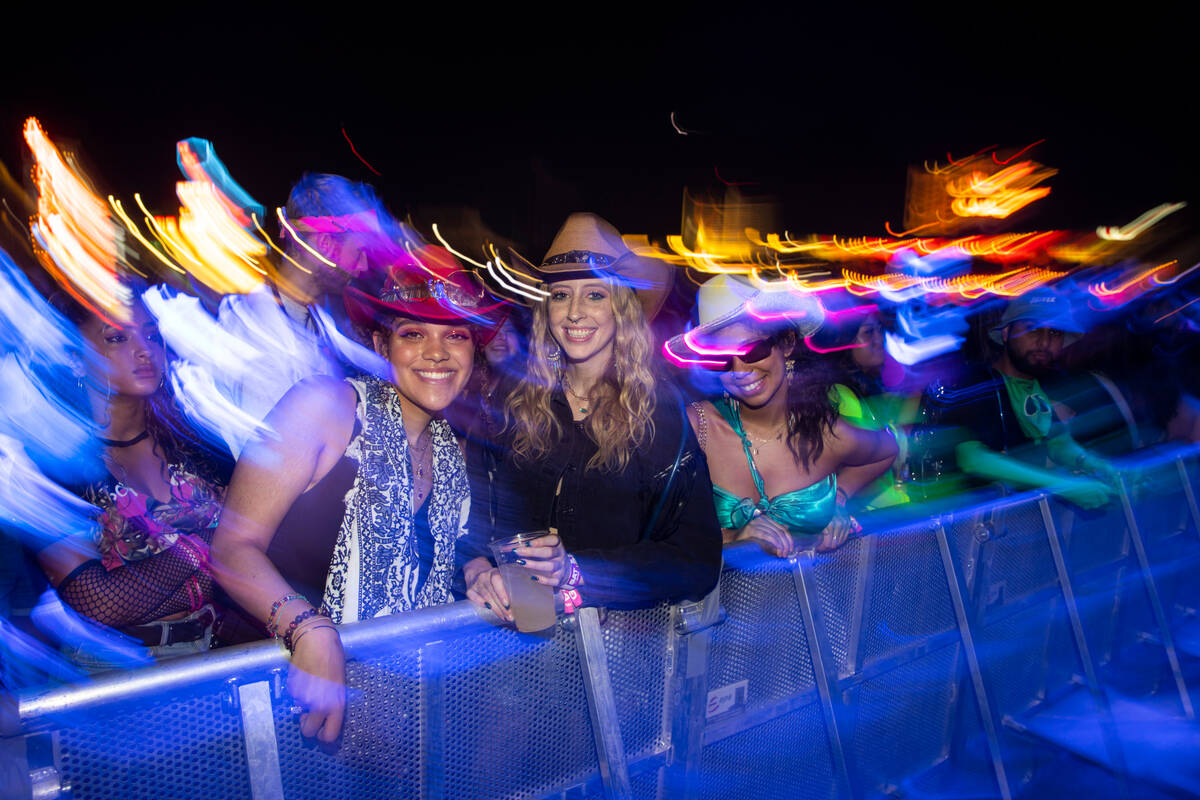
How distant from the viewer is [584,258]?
2.50 m

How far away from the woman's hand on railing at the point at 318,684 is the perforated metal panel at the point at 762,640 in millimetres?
1169

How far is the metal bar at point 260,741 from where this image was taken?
4.73 feet

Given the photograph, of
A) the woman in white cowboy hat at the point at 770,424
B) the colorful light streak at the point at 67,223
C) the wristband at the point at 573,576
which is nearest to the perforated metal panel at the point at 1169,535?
the woman in white cowboy hat at the point at 770,424

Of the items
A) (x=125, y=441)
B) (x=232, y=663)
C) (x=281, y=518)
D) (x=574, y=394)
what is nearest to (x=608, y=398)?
(x=574, y=394)

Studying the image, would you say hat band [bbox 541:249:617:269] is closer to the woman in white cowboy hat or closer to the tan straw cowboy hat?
the tan straw cowboy hat

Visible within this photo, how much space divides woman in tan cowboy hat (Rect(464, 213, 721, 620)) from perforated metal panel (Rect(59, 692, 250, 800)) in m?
0.62

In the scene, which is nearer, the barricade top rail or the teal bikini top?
the barricade top rail

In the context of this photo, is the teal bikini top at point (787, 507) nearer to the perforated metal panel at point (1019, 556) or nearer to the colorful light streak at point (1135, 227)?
the perforated metal panel at point (1019, 556)

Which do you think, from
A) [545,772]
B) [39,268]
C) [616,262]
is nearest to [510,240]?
[39,268]

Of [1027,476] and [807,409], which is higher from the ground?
[807,409]

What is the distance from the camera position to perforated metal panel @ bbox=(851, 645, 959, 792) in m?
2.63

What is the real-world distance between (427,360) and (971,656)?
8.55ft

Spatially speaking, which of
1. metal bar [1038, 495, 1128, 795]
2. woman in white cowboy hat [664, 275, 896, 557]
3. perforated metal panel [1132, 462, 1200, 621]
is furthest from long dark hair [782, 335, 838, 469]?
perforated metal panel [1132, 462, 1200, 621]

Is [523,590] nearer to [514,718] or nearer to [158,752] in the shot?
[514,718]
